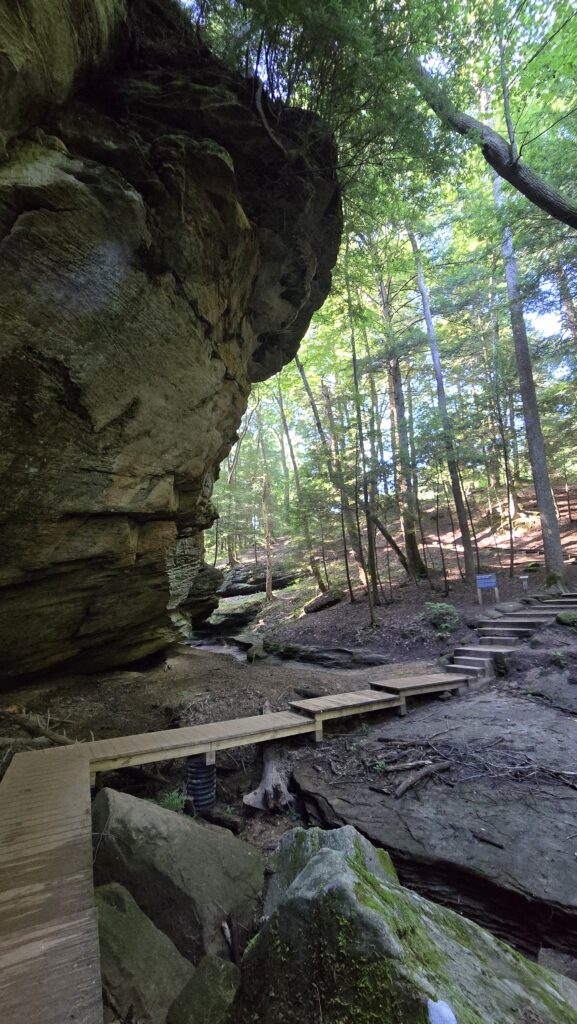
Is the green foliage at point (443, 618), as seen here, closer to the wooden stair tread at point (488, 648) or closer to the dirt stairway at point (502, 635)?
the dirt stairway at point (502, 635)

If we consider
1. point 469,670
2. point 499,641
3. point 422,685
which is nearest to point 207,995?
point 422,685

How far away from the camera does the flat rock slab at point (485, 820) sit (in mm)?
3492

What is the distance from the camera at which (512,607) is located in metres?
11.8

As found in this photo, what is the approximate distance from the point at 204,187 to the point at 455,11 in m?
5.16

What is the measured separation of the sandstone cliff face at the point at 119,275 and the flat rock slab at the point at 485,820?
4.76 m

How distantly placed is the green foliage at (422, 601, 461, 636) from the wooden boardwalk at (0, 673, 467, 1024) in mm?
7702

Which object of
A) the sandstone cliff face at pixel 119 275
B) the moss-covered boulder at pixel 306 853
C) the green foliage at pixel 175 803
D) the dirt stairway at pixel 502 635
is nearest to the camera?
the moss-covered boulder at pixel 306 853

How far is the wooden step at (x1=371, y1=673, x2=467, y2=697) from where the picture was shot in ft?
25.7

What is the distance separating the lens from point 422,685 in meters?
7.96

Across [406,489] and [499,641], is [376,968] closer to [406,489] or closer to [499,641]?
[499,641]

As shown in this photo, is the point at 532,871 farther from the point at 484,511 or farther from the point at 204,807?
the point at 484,511

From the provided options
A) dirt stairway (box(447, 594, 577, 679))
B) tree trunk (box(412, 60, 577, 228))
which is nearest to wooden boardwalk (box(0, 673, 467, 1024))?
dirt stairway (box(447, 594, 577, 679))

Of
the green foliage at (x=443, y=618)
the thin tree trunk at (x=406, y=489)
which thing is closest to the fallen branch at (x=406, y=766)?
the green foliage at (x=443, y=618)

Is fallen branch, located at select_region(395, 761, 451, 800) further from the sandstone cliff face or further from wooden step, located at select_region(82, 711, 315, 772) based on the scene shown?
the sandstone cliff face
